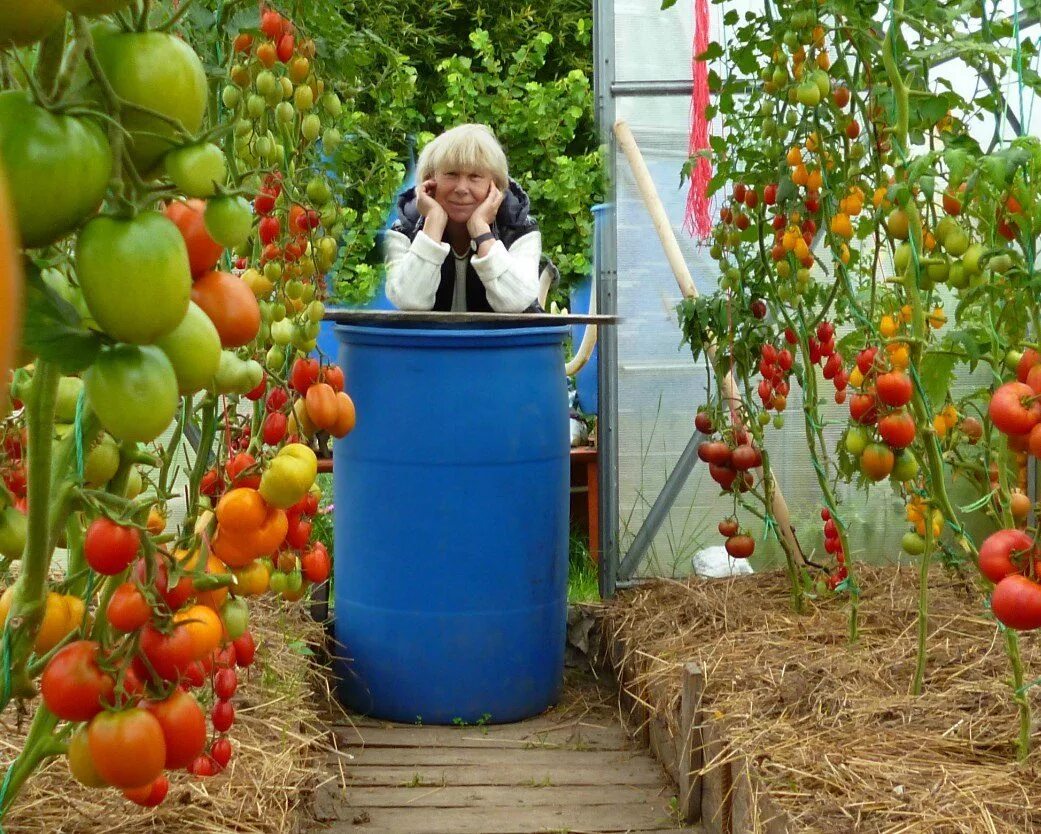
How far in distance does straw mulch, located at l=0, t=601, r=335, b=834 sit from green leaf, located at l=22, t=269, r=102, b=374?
0.79m

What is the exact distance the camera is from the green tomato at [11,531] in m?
0.69

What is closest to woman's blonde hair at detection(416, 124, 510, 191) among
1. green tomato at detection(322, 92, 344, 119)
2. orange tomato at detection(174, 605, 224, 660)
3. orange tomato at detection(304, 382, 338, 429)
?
green tomato at detection(322, 92, 344, 119)

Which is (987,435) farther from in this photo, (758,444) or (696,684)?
(758,444)

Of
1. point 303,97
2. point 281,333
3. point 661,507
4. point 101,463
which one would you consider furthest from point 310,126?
point 661,507

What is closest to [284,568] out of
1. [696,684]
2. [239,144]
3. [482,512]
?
[239,144]

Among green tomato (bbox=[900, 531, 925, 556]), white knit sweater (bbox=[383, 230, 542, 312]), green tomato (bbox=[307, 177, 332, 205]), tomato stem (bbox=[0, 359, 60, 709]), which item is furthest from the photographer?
white knit sweater (bbox=[383, 230, 542, 312])

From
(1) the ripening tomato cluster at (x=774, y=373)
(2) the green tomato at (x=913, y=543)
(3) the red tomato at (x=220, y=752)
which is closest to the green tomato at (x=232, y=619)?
(3) the red tomato at (x=220, y=752)

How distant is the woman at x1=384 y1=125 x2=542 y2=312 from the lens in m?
2.79

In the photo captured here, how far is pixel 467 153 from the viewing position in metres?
2.83

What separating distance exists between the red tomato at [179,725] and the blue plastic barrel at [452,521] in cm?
174

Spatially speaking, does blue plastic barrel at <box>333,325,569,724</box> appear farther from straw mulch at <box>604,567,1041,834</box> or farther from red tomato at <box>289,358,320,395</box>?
red tomato at <box>289,358,320,395</box>

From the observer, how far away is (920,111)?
1.62 meters

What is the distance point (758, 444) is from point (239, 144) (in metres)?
1.48

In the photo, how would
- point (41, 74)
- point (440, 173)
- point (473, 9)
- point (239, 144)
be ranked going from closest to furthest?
1. point (41, 74)
2. point (239, 144)
3. point (440, 173)
4. point (473, 9)
